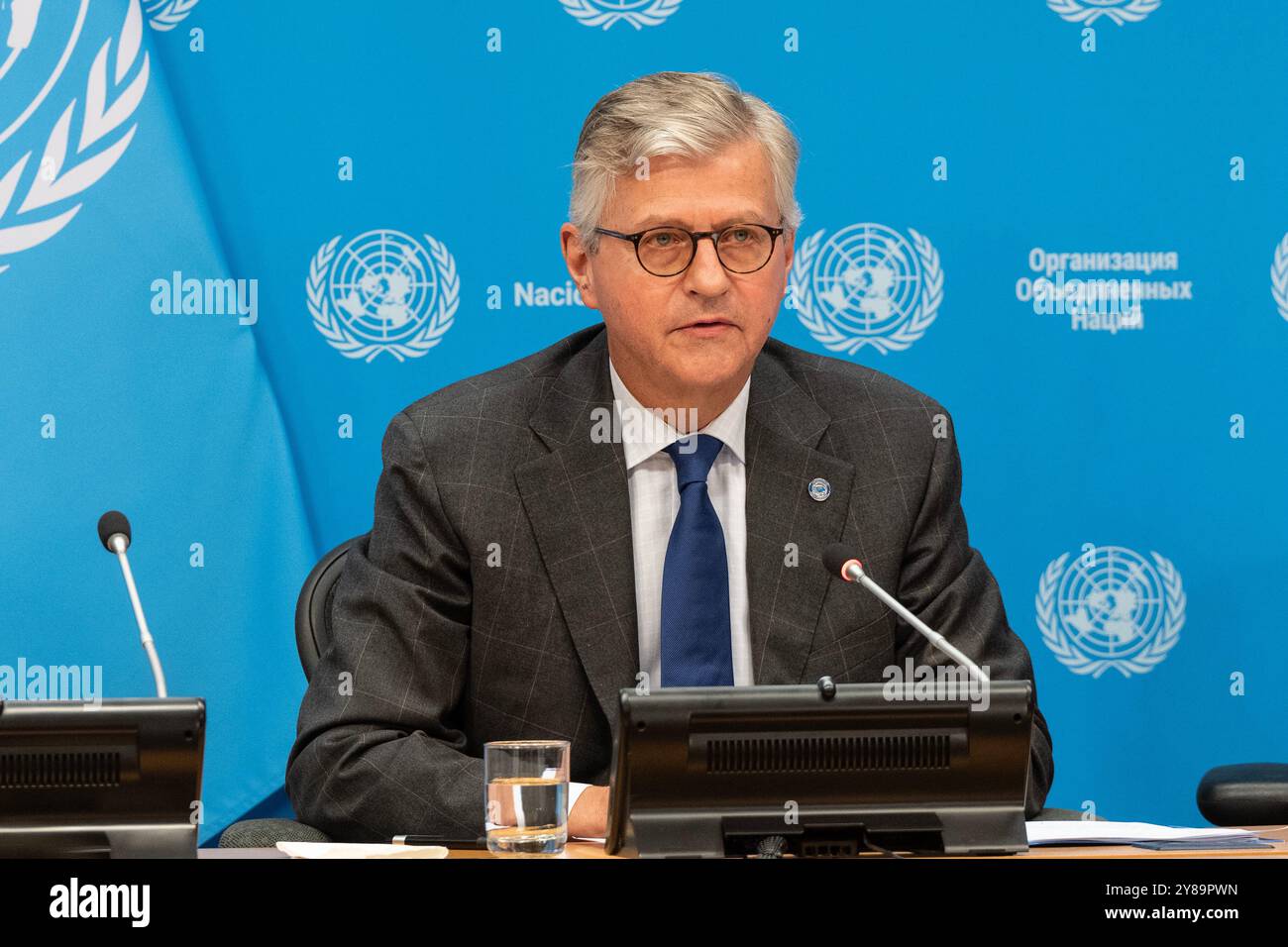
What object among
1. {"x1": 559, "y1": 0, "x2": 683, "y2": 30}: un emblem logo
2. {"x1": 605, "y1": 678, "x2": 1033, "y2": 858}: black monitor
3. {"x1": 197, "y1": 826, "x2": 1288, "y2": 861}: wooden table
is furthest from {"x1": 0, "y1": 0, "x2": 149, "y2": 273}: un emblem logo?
{"x1": 605, "y1": 678, "x2": 1033, "y2": 858}: black monitor

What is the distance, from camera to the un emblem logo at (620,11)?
3.31 metres

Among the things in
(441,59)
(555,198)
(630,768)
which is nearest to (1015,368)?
(555,198)

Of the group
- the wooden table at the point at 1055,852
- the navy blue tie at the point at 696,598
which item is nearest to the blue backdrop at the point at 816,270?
the navy blue tie at the point at 696,598

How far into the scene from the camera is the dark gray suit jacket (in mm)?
2254

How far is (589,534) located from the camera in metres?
2.37

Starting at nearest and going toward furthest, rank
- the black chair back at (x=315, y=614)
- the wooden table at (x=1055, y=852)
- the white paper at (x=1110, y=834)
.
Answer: the wooden table at (x=1055, y=852) → the white paper at (x=1110, y=834) → the black chair back at (x=315, y=614)

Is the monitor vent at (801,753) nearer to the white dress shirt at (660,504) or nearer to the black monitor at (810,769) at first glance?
the black monitor at (810,769)

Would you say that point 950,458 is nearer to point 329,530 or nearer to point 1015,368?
point 1015,368

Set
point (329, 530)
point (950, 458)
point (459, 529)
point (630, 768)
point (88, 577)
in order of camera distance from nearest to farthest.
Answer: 1. point (630, 768)
2. point (459, 529)
3. point (950, 458)
4. point (88, 577)
5. point (329, 530)

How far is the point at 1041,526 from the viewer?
10.7ft

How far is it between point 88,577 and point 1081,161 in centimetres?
243

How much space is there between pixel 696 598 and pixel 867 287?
4.14 ft

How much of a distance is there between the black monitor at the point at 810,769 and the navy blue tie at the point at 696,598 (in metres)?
0.72

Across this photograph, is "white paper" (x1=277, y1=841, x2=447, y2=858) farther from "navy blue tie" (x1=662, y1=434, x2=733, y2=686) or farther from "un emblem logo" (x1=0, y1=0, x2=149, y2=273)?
"un emblem logo" (x1=0, y1=0, x2=149, y2=273)
